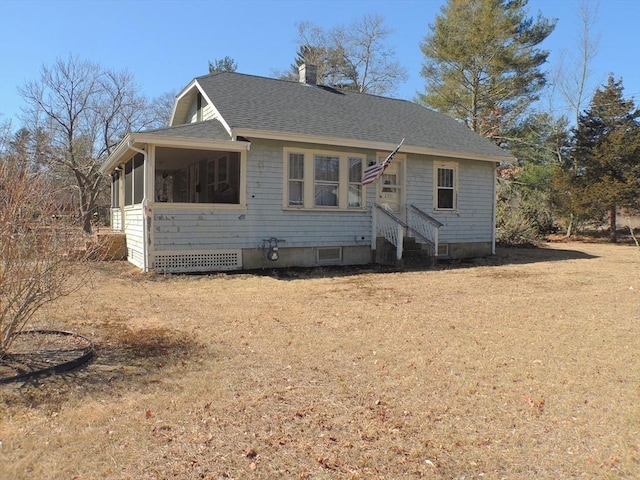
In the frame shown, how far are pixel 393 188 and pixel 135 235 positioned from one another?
6759 millimetres

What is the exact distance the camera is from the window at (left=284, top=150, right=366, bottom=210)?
1130cm

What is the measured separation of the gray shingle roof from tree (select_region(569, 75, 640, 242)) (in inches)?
314

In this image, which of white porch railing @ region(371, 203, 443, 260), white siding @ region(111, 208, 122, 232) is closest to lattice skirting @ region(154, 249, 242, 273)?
white porch railing @ region(371, 203, 443, 260)

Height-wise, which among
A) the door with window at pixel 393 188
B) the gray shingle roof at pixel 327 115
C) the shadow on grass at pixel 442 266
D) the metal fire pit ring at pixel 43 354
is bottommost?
the metal fire pit ring at pixel 43 354

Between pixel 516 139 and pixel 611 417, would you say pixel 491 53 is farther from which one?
pixel 611 417

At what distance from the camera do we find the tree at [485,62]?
26797 mm

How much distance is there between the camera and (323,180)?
38.4 ft

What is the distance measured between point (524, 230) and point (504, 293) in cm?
1153

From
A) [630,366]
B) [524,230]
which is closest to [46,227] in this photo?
[630,366]

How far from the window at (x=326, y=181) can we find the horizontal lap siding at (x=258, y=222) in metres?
0.31

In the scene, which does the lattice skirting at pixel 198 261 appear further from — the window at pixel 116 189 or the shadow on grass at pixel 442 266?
the window at pixel 116 189

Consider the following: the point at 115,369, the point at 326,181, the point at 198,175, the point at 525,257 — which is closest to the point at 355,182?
the point at 326,181

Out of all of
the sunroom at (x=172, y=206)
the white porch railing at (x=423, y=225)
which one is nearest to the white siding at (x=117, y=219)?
the sunroom at (x=172, y=206)

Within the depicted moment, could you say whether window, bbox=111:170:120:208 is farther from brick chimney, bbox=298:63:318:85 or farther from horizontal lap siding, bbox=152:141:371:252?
brick chimney, bbox=298:63:318:85
